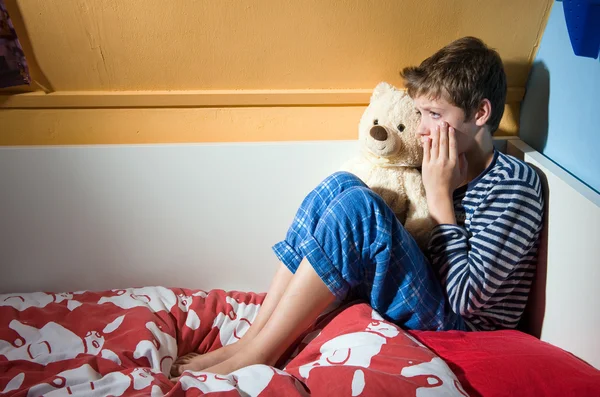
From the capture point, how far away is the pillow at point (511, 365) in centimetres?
81

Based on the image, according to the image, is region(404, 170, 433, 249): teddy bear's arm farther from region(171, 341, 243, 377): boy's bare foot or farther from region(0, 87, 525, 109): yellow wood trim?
region(171, 341, 243, 377): boy's bare foot

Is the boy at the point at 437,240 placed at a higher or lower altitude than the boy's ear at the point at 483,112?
lower

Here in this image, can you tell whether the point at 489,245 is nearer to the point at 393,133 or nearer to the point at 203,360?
the point at 393,133

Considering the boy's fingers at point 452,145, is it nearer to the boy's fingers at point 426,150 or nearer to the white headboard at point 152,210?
the boy's fingers at point 426,150

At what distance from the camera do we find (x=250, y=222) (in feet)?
4.26

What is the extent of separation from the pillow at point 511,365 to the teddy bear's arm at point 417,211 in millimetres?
202

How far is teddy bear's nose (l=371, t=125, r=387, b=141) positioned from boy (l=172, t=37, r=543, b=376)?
Answer: 80 mm

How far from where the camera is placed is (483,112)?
1.03m

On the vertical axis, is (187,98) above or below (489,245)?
above

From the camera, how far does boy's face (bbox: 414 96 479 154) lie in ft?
3.37

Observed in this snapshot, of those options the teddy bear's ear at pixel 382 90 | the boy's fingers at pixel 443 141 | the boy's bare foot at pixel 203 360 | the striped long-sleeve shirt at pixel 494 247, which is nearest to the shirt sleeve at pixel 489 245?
the striped long-sleeve shirt at pixel 494 247

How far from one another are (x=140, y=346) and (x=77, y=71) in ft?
2.13

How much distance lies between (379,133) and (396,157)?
7 cm

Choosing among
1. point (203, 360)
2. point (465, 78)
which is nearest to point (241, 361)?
point (203, 360)
